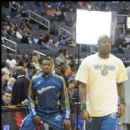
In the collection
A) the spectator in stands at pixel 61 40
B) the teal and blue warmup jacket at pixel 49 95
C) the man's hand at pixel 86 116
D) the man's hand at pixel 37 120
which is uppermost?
the spectator in stands at pixel 61 40

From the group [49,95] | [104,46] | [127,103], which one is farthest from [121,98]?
[49,95]

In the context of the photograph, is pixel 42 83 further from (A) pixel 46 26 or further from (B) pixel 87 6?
(B) pixel 87 6

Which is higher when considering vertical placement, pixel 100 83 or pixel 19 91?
pixel 100 83

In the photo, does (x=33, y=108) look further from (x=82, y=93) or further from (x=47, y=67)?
(x=82, y=93)

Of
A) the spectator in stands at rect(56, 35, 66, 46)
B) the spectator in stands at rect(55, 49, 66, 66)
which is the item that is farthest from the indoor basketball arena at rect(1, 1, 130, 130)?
the spectator in stands at rect(56, 35, 66, 46)

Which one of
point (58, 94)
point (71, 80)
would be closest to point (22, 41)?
point (71, 80)

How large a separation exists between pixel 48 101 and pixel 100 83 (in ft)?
3.03

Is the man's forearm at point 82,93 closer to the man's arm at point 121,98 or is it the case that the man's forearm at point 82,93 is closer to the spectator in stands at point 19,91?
the man's arm at point 121,98

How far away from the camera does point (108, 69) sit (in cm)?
659

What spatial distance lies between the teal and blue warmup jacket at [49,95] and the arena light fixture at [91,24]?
1.41 m

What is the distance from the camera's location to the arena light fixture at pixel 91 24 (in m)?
8.26

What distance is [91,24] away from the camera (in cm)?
823

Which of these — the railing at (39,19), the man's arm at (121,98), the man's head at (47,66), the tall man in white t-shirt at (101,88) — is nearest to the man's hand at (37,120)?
the man's head at (47,66)

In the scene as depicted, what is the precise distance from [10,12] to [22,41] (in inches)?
94.0
